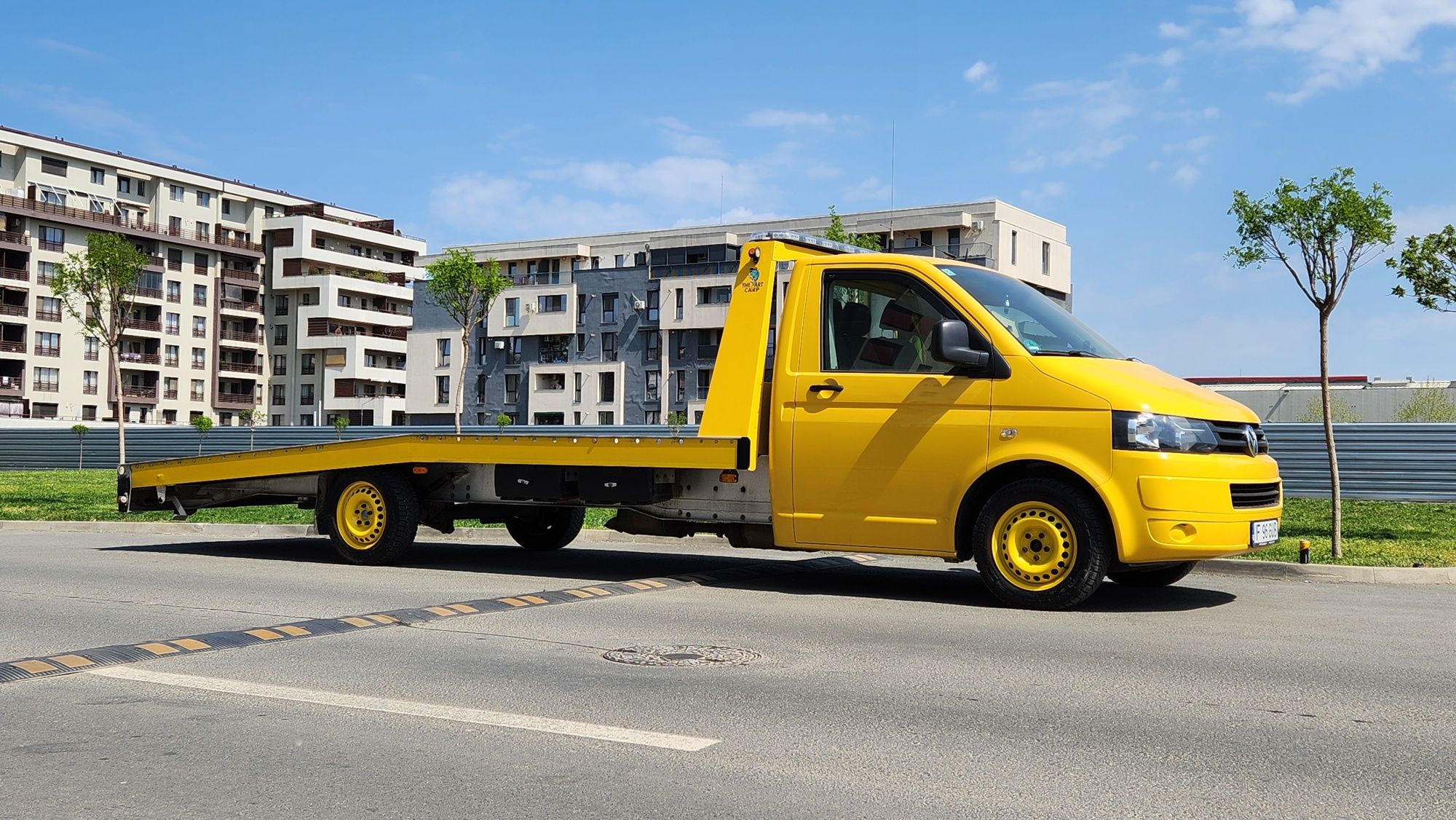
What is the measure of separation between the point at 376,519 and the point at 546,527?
224cm

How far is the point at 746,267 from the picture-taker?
34.1ft

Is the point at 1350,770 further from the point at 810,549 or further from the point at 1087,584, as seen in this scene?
the point at 810,549

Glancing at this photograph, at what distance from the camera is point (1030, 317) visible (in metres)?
9.55

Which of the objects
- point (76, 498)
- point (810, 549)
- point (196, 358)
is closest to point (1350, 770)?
point (810, 549)

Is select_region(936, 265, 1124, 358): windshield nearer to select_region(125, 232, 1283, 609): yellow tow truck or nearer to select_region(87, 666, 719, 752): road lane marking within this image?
select_region(125, 232, 1283, 609): yellow tow truck

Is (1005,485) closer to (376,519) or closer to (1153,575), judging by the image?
(1153,575)

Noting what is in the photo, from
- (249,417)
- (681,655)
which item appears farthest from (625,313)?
(681,655)

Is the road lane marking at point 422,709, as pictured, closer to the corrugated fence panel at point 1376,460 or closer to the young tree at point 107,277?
the corrugated fence panel at point 1376,460

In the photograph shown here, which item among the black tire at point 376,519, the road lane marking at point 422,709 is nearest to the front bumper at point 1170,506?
the road lane marking at point 422,709

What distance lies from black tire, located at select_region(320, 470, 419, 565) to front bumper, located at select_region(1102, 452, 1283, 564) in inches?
235

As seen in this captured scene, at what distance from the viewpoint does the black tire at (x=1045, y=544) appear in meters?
8.64

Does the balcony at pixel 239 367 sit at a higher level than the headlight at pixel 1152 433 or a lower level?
higher

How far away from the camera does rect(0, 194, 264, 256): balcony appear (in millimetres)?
86438

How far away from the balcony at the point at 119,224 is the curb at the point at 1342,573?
3551 inches
